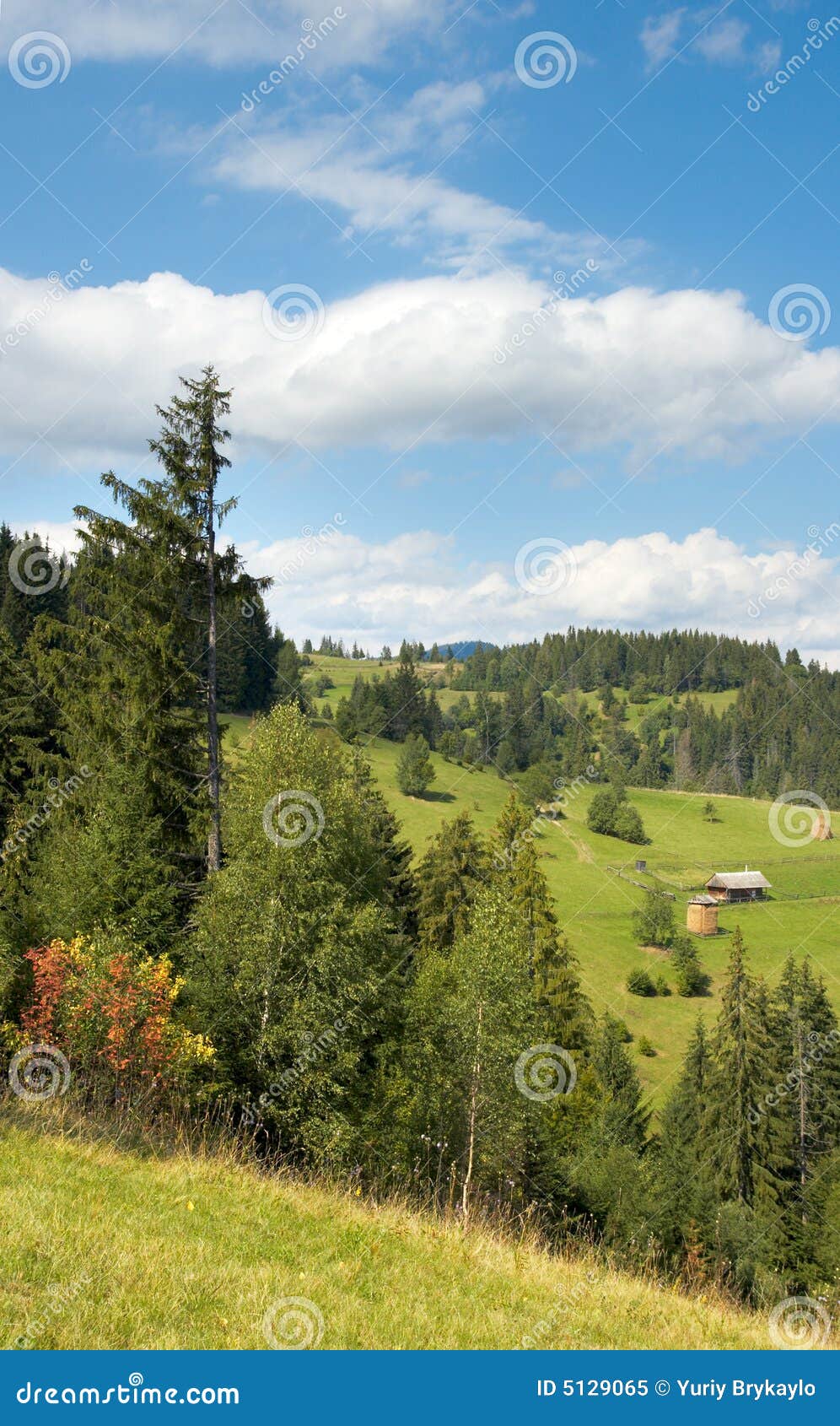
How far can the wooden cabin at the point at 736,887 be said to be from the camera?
104 m

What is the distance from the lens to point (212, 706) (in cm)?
2405

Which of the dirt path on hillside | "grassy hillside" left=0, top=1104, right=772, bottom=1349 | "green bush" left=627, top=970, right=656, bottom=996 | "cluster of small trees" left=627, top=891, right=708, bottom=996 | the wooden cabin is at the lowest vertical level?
"green bush" left=627, top=970, right=656, bottom=996

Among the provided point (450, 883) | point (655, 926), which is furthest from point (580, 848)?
point (450, 883)

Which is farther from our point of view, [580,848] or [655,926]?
[580,848]

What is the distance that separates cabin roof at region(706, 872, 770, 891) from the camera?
104 meters

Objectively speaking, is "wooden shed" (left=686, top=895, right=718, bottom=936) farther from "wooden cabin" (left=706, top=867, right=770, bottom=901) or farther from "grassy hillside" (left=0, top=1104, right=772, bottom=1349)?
"grassy hillside" (left=0, top=1104, right=772, bottom=1349)

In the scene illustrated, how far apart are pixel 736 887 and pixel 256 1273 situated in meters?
107

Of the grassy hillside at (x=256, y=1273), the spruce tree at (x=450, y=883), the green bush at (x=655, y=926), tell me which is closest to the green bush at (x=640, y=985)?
the green bush at (x=655, y=926)

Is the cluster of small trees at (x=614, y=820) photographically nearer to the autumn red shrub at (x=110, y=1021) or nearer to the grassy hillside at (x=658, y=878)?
the grassy hillside at (x=658, y=878)

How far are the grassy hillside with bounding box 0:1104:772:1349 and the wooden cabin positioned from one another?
102m

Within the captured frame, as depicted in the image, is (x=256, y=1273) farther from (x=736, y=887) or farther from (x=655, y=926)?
(x=736, y=887)

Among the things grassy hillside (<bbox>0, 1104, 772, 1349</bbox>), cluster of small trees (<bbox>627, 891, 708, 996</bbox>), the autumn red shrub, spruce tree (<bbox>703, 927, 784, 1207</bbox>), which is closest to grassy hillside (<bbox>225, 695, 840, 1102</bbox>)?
cluster of small trees (<bbox>627, 891, 708, 996</bbox>)

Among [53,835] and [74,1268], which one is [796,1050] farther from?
[74,1268]

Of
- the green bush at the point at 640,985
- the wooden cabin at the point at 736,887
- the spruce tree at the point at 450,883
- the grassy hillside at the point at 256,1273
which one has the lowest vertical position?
the green bush at the point at 640,985
